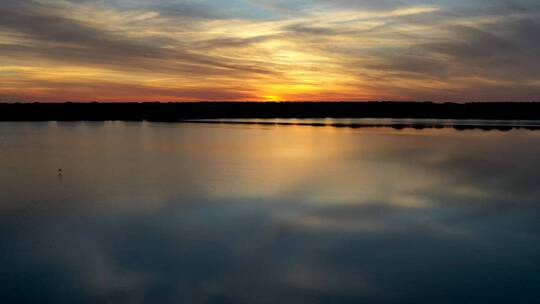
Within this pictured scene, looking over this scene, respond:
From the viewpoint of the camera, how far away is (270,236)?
11.9 metres

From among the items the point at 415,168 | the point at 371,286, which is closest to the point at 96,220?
the point at 371,286

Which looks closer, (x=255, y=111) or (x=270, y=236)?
(x=270, y=236)

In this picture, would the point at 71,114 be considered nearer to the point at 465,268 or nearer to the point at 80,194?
the point at 80,194

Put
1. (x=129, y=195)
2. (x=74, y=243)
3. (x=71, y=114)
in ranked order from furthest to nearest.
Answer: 1. (x=71, y=114)
2. (x=129, y=195)
3. (x=74, y=243)

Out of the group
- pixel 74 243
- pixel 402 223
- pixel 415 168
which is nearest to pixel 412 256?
pixel 402 223

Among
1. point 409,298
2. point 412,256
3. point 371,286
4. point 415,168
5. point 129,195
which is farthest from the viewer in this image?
point 415,168

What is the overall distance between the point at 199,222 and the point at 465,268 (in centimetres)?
701

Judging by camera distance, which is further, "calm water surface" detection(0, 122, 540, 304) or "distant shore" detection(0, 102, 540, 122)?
"distant shore" detection(0, 102, 540, 122)

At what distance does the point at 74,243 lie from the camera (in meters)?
11.2

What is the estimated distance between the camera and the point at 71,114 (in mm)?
148250

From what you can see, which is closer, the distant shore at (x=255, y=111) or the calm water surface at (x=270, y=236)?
the calm water surface at (x=270, y=236)

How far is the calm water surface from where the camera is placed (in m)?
8.42

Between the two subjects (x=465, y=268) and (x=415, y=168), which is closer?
(x=465, y=268)

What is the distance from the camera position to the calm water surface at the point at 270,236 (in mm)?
8422
